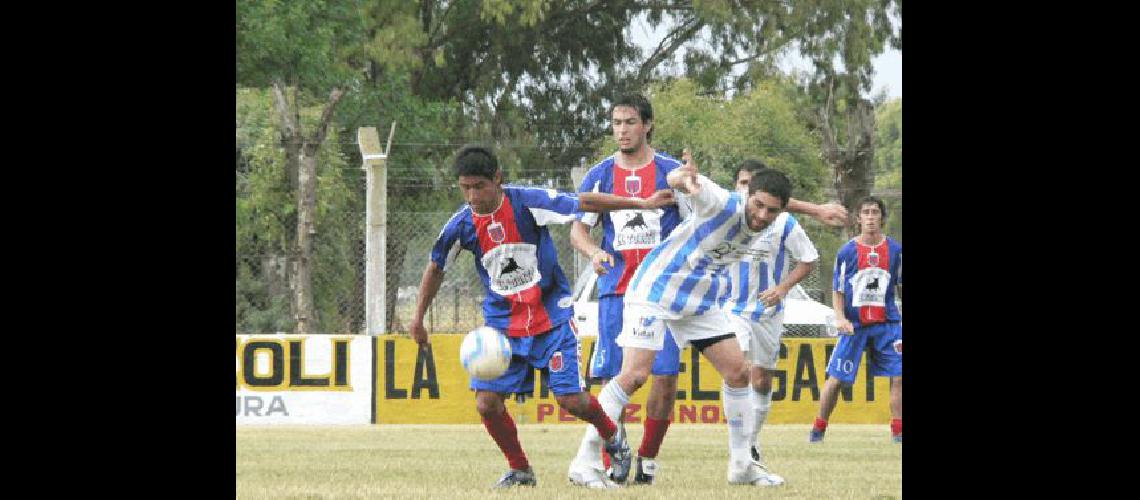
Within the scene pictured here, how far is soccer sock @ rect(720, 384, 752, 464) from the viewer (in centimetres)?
916

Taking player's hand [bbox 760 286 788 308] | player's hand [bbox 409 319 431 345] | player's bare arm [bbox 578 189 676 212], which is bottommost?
player's hand [bbox 409 319 431 345]

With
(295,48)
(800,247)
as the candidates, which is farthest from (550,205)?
(295,48)

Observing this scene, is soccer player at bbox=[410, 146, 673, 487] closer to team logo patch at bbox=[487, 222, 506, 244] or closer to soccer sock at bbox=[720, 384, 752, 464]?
team logo patch at bbox=[487, 222, 506, 244]

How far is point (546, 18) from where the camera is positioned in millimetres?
31578

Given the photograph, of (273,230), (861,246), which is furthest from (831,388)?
(273,230)

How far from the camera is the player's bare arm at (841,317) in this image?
13.0 m

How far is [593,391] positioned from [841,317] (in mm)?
3328

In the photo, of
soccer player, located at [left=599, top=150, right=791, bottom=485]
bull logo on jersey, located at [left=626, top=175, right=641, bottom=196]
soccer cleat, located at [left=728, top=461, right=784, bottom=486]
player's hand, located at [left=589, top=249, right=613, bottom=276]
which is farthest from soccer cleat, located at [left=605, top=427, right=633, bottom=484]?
bull logo on jersey, located at [left=626, top=175, right=641, bottom=196]

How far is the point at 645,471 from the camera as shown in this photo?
9305mm

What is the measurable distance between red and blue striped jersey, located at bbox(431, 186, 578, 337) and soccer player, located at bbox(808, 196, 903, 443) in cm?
518
